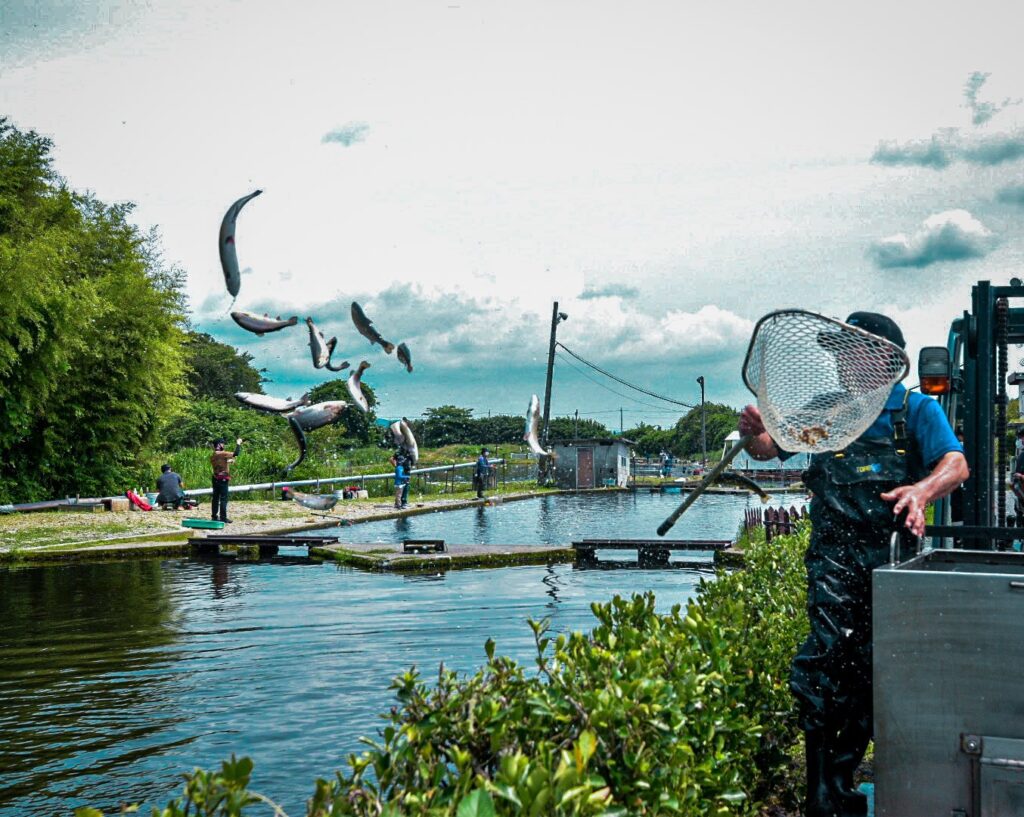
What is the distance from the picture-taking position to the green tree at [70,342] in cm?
2606

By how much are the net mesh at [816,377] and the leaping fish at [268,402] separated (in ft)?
29.6

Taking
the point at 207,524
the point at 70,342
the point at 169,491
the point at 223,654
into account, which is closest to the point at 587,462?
the point at 169,491

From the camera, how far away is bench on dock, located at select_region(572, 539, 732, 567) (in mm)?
18109

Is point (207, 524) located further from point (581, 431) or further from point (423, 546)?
point (581, 431)

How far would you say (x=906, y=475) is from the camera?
3.98 metres

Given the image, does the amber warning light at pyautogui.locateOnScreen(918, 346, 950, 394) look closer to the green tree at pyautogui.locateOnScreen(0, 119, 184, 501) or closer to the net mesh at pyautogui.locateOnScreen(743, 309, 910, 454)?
the net mesh at pyautogui.locateOnScreen(743, 309, 910, 454)

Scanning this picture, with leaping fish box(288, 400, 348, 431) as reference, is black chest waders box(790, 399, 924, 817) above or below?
below

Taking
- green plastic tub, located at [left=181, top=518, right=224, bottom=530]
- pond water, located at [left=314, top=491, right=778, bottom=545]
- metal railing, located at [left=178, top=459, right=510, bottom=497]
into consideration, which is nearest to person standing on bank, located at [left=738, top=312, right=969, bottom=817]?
pond water, located at [left=314, top=491, right=778, bottom=545]

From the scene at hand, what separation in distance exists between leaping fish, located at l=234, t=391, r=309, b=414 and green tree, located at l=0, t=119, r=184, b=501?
1486cm

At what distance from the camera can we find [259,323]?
1096 centimetres

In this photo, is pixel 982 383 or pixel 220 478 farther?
pixel 220 478

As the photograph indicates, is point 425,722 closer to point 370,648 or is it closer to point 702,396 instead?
point 370,648

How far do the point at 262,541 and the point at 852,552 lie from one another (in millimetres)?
16111

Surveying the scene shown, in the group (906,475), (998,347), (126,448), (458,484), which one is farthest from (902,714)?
(458,484)
